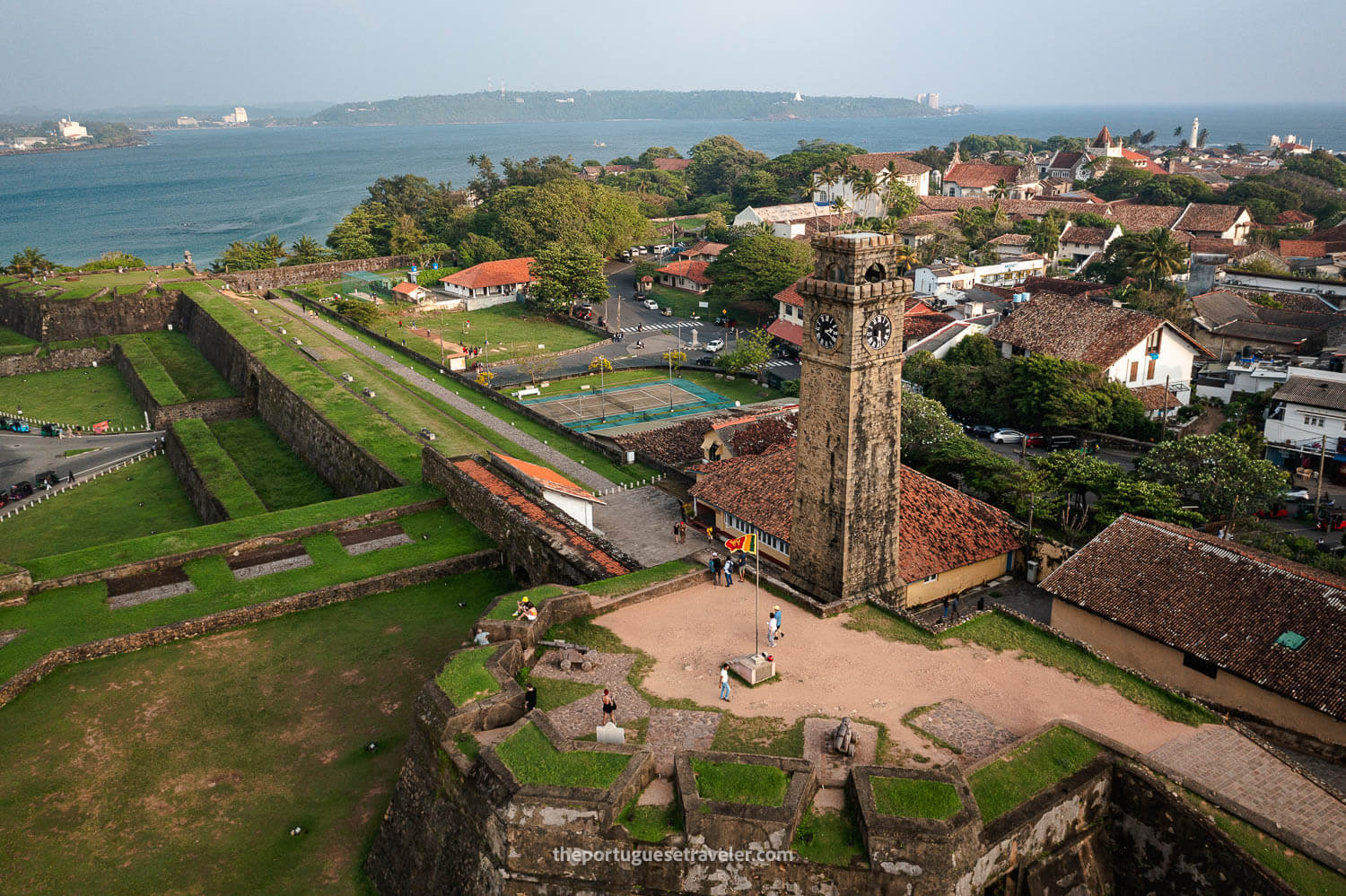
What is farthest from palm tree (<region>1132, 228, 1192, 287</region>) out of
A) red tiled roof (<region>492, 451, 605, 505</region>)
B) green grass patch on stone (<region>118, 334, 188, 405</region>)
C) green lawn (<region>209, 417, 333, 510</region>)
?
green grass patch on stone (<region>118, 334, 188, 405</region>)

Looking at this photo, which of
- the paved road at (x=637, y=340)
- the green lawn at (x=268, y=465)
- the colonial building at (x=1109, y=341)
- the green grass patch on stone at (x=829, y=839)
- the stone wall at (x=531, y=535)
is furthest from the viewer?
the paved road at (x=637, y=340)

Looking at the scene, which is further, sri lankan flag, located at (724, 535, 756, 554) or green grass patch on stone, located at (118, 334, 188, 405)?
green grass patch on stone, located at (118, 334, 188, 405)

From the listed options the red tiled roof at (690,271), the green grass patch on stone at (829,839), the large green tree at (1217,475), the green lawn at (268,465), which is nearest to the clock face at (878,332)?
the green grass patch on stone at (829,839)

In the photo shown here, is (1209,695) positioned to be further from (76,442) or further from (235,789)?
(76,442)

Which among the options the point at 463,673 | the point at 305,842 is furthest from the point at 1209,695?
the point at 305,842

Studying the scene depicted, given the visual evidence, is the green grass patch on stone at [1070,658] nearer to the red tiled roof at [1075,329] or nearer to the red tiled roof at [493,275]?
the red tiled roof at [1075,329]

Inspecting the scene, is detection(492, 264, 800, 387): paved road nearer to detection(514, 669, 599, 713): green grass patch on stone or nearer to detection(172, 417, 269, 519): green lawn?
detection(172, 417, 269, 519): green lawn

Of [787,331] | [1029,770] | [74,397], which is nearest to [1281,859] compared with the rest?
[1029,770]
